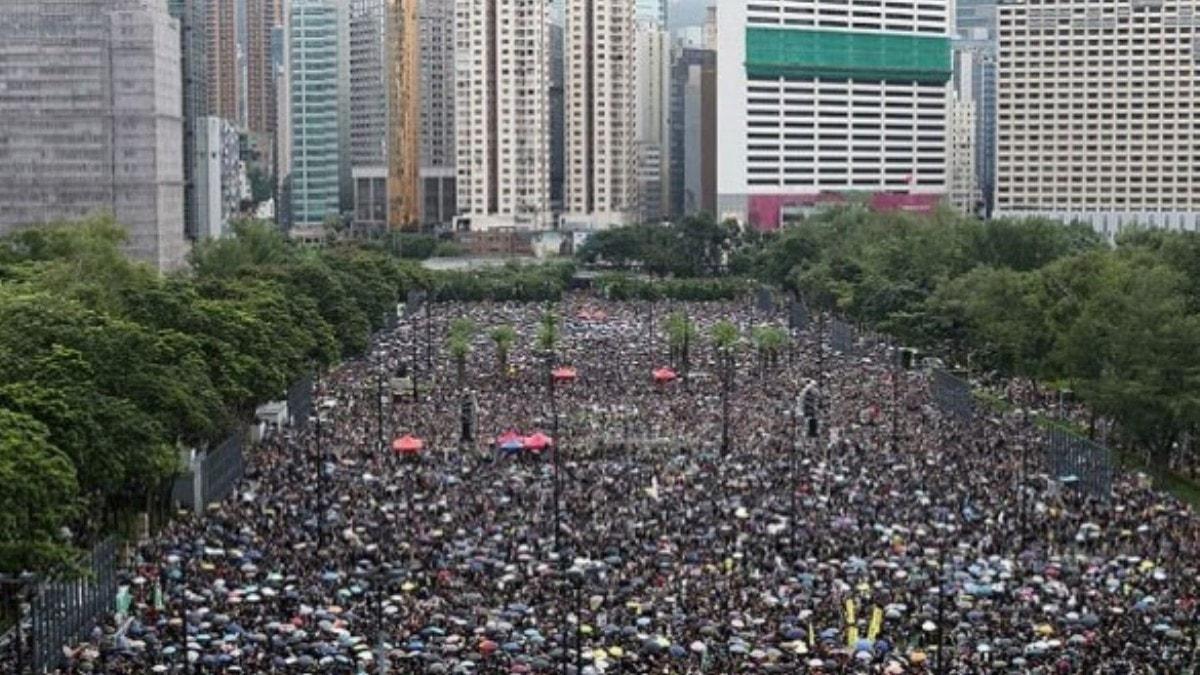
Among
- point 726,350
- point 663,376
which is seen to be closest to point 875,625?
point 663,376

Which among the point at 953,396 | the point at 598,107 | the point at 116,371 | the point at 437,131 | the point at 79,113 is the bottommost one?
the point at 953,396

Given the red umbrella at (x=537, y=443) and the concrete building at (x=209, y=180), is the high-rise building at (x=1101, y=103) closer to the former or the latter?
the concrete building at (x=209, y=180)

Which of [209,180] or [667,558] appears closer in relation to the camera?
[667,558]

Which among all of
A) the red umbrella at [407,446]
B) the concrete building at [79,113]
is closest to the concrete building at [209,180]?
the concrete building at [79,113]

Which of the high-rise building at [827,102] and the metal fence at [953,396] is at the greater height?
the high-rise building at [827,102]

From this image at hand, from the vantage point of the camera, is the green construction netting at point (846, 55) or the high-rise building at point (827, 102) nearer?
the green construction netting at point (846, 55)

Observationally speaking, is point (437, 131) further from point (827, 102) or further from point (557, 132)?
point (827, 102)
